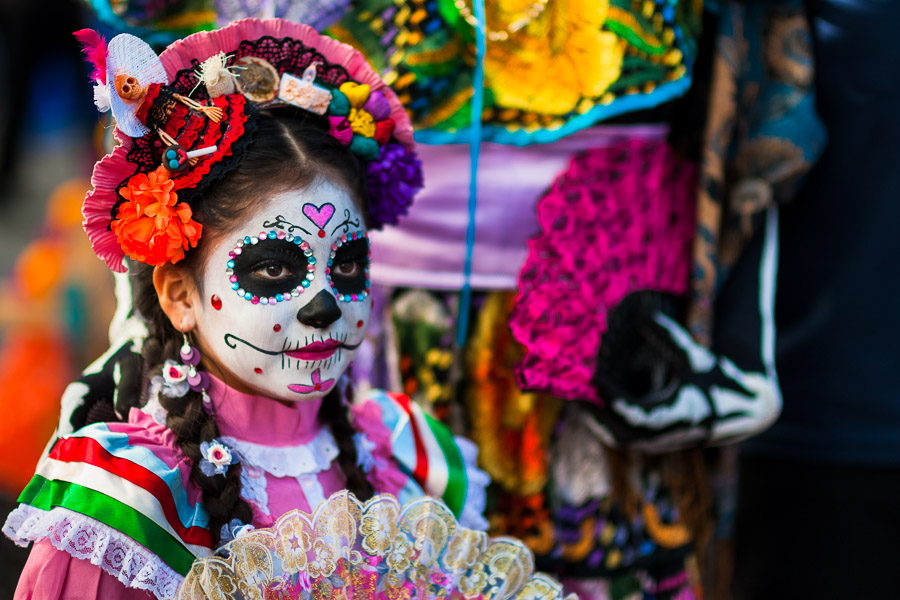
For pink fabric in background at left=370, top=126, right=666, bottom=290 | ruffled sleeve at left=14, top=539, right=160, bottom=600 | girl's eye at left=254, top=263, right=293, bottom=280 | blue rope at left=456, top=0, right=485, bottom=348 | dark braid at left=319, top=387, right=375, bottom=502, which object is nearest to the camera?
ruffled sleeve at left=14, top=539, right=160, bottom=600

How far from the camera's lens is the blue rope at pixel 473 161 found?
1351 mm

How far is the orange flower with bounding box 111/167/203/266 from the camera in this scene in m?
1.01

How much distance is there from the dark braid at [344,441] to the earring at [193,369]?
0.57ft

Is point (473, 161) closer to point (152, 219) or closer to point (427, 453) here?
point (427, 453)

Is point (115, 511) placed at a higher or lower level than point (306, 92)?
lower

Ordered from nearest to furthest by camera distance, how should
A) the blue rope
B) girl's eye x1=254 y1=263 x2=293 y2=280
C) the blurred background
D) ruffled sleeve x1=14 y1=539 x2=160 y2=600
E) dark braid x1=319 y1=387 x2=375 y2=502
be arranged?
ruffled sleeve x1=14 y1=539 x2=160 y2=600 → girl's eye x1=254 y1=263 x2=293 y2=280 → dark braid x1=319 y1=387 x2=375 y2=502 → the blue rope → the blurred background

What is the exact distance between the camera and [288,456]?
A: 44.3 inches

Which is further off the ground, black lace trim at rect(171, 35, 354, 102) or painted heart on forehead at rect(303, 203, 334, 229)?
black lace trim at rect(171, 35, 354, 102)

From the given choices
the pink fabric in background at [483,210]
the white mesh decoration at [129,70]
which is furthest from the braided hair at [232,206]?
the pink fabric in background at [483,210]

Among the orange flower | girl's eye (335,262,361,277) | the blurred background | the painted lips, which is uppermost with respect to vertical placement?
the orange flower

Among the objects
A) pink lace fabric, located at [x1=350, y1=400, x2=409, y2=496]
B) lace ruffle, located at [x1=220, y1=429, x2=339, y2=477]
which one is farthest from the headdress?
pink lace fabric, located at [x1=350, y1=400, x2=409, y2=496]

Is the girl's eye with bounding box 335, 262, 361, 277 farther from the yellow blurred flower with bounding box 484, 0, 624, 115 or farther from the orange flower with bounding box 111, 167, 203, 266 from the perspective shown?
the yellow blurred flower with bounding box 484, 0, 624, 115

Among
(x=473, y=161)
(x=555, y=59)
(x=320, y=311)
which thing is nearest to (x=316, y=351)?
(x=320, y=311)

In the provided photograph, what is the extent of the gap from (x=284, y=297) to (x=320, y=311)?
0.14 ft
